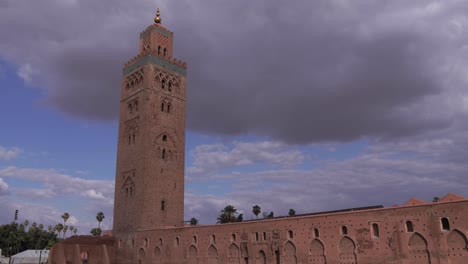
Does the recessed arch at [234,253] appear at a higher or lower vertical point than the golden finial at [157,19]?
lower

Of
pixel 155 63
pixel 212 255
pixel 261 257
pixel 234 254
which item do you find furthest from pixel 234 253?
pixel 155 63

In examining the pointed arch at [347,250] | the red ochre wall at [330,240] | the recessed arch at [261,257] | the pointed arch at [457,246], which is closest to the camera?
the pointed arch at [457,246]

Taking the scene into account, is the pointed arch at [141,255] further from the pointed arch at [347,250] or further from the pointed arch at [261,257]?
the pointed arch at [347,250]

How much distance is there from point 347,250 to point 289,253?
3.87m

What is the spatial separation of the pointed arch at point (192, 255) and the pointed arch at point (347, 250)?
1140cm

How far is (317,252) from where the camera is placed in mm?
22234

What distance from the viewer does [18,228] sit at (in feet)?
203

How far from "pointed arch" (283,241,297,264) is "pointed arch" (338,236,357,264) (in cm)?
311

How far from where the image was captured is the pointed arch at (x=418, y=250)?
18.5 meters

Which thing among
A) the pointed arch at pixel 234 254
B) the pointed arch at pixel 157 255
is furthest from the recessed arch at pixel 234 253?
the pointed arch at pixel 157 255

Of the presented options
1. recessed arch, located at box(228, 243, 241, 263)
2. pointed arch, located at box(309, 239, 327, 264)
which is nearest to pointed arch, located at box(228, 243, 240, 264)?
recessed arch, located at box(228, 243, 241, 263)

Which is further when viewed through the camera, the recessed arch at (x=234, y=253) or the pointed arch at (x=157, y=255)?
the pointed arch at (x=157, y=255)

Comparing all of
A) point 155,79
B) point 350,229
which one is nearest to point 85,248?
point 155,79

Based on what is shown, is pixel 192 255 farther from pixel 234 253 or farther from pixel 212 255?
pixel 234 253
